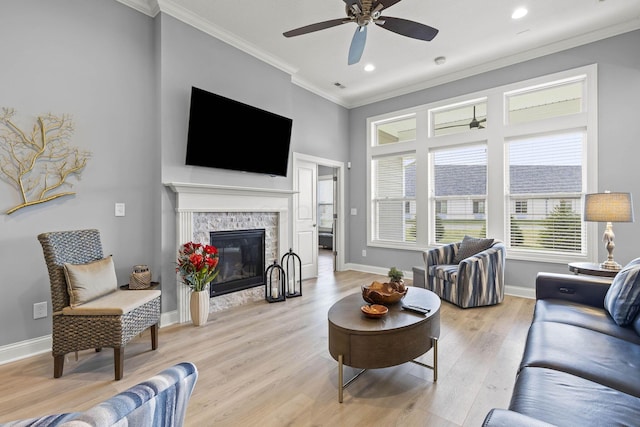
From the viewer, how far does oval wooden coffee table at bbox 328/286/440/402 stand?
1.84 m

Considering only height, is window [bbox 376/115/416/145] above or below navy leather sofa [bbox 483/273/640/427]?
above

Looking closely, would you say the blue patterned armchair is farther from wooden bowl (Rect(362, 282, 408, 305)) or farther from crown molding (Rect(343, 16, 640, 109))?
crown molding (Rect(343, 16, 640, 109))

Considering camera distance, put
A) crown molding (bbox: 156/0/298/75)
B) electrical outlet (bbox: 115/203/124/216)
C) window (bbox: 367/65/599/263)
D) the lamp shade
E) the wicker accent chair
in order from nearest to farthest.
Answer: the wicker accent chair, the lamp shade, electrical outlet (bbox: 115/203/124/216), crown molding (bbox: 156/0/298/75), window (bbox: 367/65/599/263)

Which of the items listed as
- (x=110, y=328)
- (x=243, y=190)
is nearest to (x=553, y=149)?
(x=243, y=190)

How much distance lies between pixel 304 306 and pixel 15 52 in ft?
12.0

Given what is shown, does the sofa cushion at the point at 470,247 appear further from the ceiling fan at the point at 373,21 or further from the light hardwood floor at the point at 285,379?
the ceiling fan at the point at 373,21

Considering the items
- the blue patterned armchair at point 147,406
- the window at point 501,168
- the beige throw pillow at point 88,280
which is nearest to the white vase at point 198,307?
the beige throw pillow at point 88,280

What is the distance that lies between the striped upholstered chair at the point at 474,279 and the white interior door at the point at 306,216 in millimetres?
2143

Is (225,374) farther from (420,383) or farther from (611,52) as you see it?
(611,52)

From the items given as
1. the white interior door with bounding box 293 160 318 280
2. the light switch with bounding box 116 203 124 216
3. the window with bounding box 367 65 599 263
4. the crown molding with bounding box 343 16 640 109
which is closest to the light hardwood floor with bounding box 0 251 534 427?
the light switch with bounding box 116 203 124 216

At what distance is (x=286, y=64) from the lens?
4.38 meters

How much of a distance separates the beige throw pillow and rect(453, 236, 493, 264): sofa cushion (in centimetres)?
414

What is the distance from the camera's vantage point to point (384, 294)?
2.28 m

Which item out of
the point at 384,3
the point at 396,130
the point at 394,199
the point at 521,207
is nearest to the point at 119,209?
the point at 384,3
